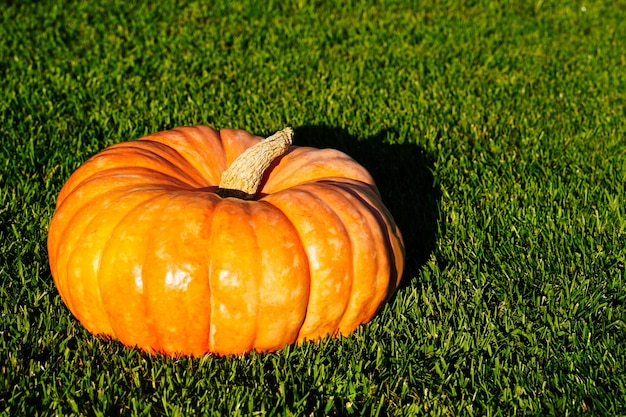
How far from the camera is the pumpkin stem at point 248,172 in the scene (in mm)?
3551

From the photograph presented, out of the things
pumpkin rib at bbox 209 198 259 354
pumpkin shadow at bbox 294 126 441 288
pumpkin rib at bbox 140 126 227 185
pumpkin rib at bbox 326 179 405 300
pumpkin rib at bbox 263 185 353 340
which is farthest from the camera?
pumpkin shadow at bbox 294 126 441 288

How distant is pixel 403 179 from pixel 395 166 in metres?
0.15

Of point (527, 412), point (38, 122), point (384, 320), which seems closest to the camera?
point (527, 412)

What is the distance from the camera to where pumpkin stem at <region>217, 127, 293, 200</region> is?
11.6ft

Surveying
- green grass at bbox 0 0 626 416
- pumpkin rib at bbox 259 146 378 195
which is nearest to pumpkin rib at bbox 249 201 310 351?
green grass at bbox 0 0 626 416

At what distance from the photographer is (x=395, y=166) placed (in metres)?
5.15

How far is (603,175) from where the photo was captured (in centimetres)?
505

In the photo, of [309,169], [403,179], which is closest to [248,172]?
[309,169]

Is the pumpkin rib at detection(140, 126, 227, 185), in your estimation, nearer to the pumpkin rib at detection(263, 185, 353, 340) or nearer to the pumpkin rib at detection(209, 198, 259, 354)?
the pumpkin rib at detection(263, 185, 353, 340)

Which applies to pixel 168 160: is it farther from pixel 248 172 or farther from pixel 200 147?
pixel 248 172

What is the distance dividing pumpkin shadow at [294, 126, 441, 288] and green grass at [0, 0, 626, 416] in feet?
0.05

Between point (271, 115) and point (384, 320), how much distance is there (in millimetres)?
2594

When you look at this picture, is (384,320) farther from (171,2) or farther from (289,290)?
(171,2)

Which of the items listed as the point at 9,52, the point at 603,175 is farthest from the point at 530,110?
the point at 9,52
